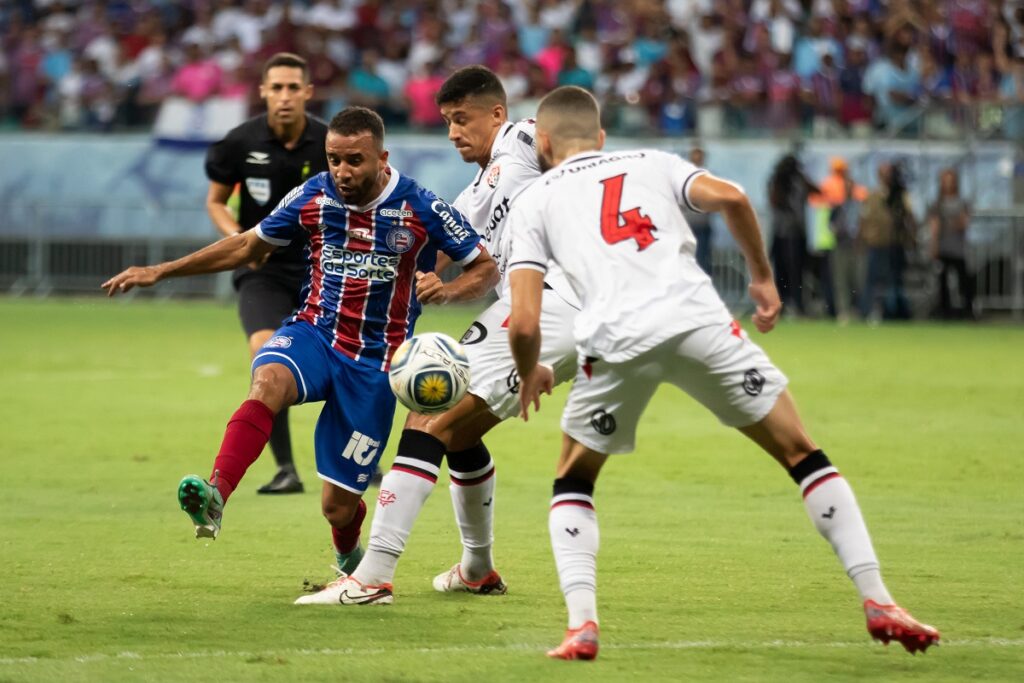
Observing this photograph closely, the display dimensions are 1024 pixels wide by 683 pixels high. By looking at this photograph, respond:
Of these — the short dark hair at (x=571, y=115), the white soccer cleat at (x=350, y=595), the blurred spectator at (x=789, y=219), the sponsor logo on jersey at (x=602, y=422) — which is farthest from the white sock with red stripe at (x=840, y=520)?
the blurred spectator at (x=789, y=219)

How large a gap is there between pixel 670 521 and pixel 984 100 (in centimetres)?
1756

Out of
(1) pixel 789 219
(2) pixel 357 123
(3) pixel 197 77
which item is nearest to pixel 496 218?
(2) pixel 357 123

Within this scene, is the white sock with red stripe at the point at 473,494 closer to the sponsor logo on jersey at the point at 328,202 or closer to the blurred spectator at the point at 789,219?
the sponsor logo on jersey at the point at 328,202

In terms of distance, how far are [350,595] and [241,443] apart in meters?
0.76

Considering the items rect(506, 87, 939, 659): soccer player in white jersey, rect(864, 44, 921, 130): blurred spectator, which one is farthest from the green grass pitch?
rect(864, 44, 921, 130): blurred spectator

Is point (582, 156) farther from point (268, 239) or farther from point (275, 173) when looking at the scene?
point (275, 173)

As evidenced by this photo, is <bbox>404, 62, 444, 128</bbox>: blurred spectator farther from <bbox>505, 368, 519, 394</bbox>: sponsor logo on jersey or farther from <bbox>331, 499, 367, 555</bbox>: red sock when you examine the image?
<bbox>505, 368, 519, 394</bbox>: sponsor logo on jersey

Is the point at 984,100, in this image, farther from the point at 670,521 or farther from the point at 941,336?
the point at 670,521

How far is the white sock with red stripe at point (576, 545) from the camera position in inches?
229

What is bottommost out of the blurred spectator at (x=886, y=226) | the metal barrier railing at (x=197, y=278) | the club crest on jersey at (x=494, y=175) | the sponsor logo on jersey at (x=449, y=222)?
the metal barrier railing at (x=197, y=278)

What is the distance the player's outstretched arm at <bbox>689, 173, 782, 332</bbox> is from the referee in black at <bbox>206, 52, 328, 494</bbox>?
15.7 ft

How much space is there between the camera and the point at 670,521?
915 cm

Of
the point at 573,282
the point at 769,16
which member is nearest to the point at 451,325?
the point at 769,16

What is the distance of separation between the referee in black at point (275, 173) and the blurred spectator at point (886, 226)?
15.6 metres
